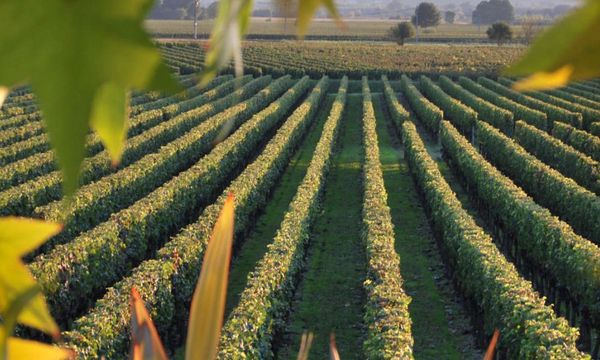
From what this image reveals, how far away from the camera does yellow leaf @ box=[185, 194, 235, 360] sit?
0.48 m

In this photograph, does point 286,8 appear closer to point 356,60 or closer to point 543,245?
point 543,245

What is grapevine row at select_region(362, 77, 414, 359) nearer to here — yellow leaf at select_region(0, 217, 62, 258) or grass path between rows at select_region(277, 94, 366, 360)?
grass path between rows at select_region(277, 94, 366, 360)

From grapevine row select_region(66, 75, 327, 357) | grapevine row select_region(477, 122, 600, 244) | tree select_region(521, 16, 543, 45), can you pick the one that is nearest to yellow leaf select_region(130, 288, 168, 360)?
tree select_region(521, 16, 543, 45)

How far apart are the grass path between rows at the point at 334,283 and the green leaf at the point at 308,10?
8.90m

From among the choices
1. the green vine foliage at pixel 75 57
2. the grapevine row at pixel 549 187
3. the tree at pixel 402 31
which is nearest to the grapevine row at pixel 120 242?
the grapevine row at pixel 549 187

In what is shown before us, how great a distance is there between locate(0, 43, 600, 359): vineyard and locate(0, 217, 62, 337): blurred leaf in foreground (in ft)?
13.1

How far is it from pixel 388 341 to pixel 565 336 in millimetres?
1830

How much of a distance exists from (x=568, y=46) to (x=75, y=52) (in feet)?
0.67

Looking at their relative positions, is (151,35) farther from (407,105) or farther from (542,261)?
(407,105)

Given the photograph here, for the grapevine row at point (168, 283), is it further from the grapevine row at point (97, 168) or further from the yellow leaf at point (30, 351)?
the yellow leaf at point (30, 351)

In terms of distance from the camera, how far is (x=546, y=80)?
292 mm

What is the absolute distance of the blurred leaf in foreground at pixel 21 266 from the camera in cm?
43

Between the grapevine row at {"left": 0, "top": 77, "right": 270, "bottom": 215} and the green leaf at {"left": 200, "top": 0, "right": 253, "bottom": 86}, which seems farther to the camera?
the grapevine row at {"left": 0, "top": 77, "right": 270, "bottom": 215}

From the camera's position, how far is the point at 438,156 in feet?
79.6
